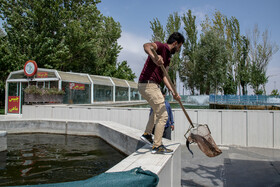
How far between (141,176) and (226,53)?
Result: 114 ft

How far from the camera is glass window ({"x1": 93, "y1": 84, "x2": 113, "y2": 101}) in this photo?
→ 757 inches

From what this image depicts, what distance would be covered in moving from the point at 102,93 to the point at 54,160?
50.1ft

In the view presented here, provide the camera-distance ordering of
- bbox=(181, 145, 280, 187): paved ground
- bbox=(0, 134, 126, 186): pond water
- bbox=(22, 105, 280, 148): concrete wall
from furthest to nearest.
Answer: bbox=(22, 105, 280, 148): concrete wall < bbox=(0, 134, 126, 186): pond water < bbox=(181, 145, 280, 187): paved ground

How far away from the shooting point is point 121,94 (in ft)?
82.3

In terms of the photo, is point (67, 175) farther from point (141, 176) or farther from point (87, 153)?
point (141, 176)

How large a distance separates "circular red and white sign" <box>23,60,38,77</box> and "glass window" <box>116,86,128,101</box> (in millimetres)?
10294

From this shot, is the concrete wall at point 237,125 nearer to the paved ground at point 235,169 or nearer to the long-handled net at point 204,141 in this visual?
the paved ground at point 235,169

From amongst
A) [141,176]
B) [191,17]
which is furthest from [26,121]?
[191,17]

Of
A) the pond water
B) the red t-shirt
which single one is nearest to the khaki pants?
the red t-shirt

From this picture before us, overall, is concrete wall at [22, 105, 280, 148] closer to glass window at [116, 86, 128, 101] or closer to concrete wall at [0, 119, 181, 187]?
concrete wall at [0, 119, 181, 187]

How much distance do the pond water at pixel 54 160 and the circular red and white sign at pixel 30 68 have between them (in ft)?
26.1

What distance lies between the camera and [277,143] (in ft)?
20.0

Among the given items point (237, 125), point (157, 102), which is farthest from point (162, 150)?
point (237, 125)

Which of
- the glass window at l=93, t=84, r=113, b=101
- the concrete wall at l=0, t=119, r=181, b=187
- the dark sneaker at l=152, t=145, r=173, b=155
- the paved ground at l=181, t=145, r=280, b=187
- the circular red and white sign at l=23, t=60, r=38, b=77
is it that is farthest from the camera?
the glass window at l=93, t=84, r=113, b=101
